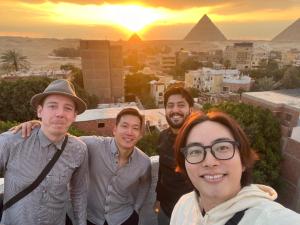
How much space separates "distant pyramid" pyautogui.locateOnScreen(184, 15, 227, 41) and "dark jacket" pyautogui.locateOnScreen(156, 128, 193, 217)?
598 feet

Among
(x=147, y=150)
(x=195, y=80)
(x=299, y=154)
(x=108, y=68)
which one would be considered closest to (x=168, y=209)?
(x=299, y=154)

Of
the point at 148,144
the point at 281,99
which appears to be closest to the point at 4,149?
the point at 281,99

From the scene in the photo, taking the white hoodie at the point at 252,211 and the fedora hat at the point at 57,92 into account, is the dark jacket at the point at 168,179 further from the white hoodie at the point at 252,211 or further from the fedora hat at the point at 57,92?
the white hoodie at the point at 252,211

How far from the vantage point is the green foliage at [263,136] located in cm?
510

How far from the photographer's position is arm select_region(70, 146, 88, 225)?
2207 mm

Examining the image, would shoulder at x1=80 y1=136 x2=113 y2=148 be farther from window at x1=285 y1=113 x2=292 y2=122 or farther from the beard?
window at x1=285 y1=113 x2=292 y2=122

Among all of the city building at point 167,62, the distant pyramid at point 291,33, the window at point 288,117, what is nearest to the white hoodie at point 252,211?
the window at point 288,117

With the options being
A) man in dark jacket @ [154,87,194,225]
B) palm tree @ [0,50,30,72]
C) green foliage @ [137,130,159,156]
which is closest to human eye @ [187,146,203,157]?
man in dark jacket @ [154,87,194,225]

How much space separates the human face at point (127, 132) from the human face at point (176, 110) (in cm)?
36

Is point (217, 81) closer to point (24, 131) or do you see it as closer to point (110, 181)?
point (110, 181)

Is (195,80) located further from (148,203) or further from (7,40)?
(7,40)

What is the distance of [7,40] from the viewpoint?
11369 cm

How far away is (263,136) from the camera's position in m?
A: 5.72

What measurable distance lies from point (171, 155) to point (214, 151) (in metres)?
1.23
